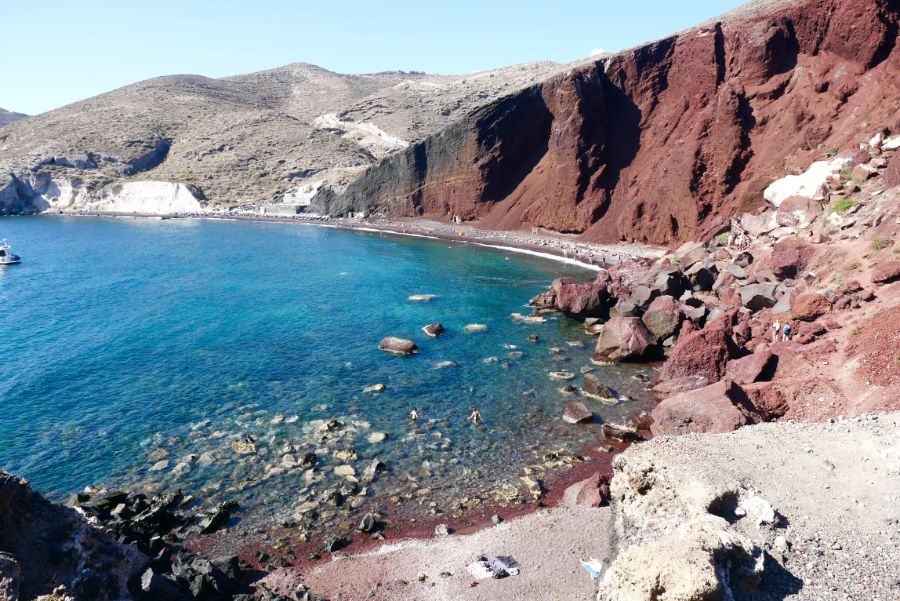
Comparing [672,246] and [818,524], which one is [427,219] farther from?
[818,524]

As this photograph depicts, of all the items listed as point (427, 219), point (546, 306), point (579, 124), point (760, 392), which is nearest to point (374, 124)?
point (427, 219)

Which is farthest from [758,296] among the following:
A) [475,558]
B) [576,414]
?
[475,558]

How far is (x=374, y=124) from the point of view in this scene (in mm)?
159625

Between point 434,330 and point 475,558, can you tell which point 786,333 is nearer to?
point 475,558

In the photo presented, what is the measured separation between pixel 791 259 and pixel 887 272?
26.7ft

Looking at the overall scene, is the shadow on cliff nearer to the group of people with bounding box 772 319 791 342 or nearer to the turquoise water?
the turquoise water

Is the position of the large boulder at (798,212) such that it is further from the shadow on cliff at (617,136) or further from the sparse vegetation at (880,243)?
the shadow on cliff at (617,136)

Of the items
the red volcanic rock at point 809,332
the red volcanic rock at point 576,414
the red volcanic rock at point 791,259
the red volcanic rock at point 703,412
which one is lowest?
the red volcanic rock at point 576,414

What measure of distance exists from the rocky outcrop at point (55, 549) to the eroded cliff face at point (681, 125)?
5175 centimetres

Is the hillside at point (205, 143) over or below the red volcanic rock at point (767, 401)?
over

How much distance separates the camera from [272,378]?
29.5 metres

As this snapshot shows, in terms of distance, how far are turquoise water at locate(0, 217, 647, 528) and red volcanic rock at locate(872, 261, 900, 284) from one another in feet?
40.4

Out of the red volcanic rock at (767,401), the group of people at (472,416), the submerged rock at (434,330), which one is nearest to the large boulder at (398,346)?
the submerged rock at (434,330)

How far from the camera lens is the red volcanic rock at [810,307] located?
26.1 meters
